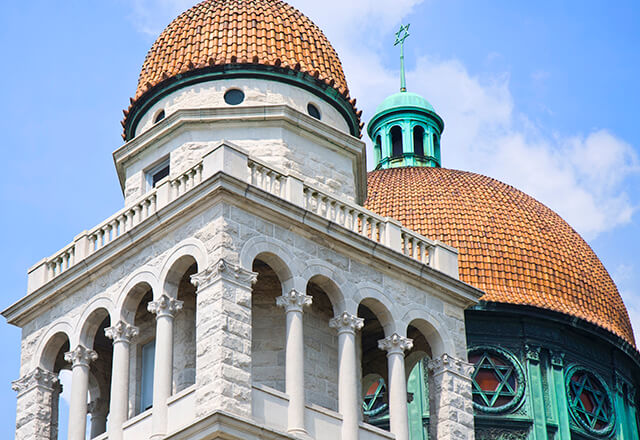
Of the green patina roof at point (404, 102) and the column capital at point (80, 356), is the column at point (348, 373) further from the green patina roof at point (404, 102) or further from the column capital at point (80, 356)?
the green patina roof at point (404, 102)

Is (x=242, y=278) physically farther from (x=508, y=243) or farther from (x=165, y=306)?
(x=508, y=243)

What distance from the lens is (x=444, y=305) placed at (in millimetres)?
33344

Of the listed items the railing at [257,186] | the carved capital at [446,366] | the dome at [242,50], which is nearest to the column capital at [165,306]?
the railing at [257,186]

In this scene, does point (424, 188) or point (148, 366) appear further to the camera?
point (424, 188)

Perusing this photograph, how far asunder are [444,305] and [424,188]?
1608 centimetres

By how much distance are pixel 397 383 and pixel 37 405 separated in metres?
6.96

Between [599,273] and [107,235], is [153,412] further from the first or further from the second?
[599,273]

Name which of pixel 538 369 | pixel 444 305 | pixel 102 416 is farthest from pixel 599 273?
pixel 102 416

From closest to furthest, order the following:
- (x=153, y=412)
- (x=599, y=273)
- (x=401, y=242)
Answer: (x=153, y=412) < (x=401, y=242) < (x=599, y=273)

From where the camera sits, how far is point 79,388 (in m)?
31.2

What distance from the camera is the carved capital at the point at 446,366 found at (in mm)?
32500

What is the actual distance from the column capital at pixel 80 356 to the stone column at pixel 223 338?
3118 millimetres

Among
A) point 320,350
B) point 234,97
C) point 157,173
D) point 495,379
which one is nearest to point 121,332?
point 320,350

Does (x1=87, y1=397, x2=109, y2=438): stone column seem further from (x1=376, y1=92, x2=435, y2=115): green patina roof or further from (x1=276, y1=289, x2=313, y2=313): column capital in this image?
(x1=376, y1=92, x2=435, y2=115): green patina roof
